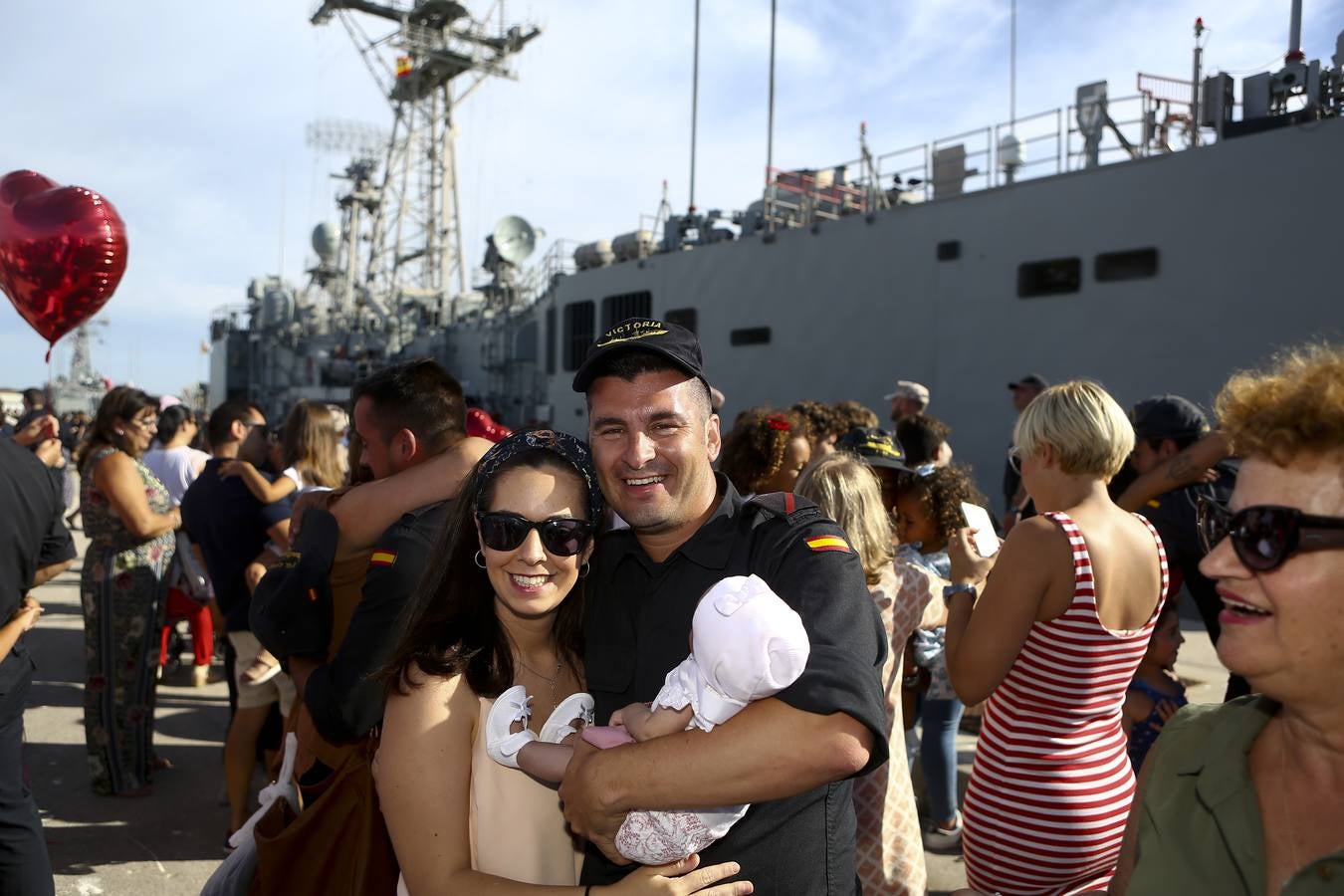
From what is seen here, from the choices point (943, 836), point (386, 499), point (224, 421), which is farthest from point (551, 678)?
point (224, 421)

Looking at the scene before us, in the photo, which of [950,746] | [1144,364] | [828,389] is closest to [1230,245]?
[1144,364]

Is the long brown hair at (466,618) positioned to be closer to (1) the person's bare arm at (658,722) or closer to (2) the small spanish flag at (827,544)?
(1) the person's bare arm at (658,722)

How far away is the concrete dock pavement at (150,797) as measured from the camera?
409cm

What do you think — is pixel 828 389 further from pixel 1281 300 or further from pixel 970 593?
pixel 970 593

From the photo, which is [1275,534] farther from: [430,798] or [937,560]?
[937,560]

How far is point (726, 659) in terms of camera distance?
1.46 m

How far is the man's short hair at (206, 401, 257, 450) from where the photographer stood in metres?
5.85

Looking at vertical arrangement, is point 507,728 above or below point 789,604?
below

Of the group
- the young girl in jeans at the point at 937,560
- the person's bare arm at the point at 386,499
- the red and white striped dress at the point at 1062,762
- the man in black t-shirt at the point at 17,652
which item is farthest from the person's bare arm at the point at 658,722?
the young girl in jeans at the point at 937,560

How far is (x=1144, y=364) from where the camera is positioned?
40.3ft

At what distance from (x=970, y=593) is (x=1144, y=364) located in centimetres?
1109

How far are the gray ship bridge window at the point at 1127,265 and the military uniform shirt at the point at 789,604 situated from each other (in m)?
12.4

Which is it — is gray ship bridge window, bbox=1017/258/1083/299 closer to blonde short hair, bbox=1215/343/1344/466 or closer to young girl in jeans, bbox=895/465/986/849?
young girl in jeans, bbox=895/465/986/849

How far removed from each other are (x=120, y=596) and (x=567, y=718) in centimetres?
435
